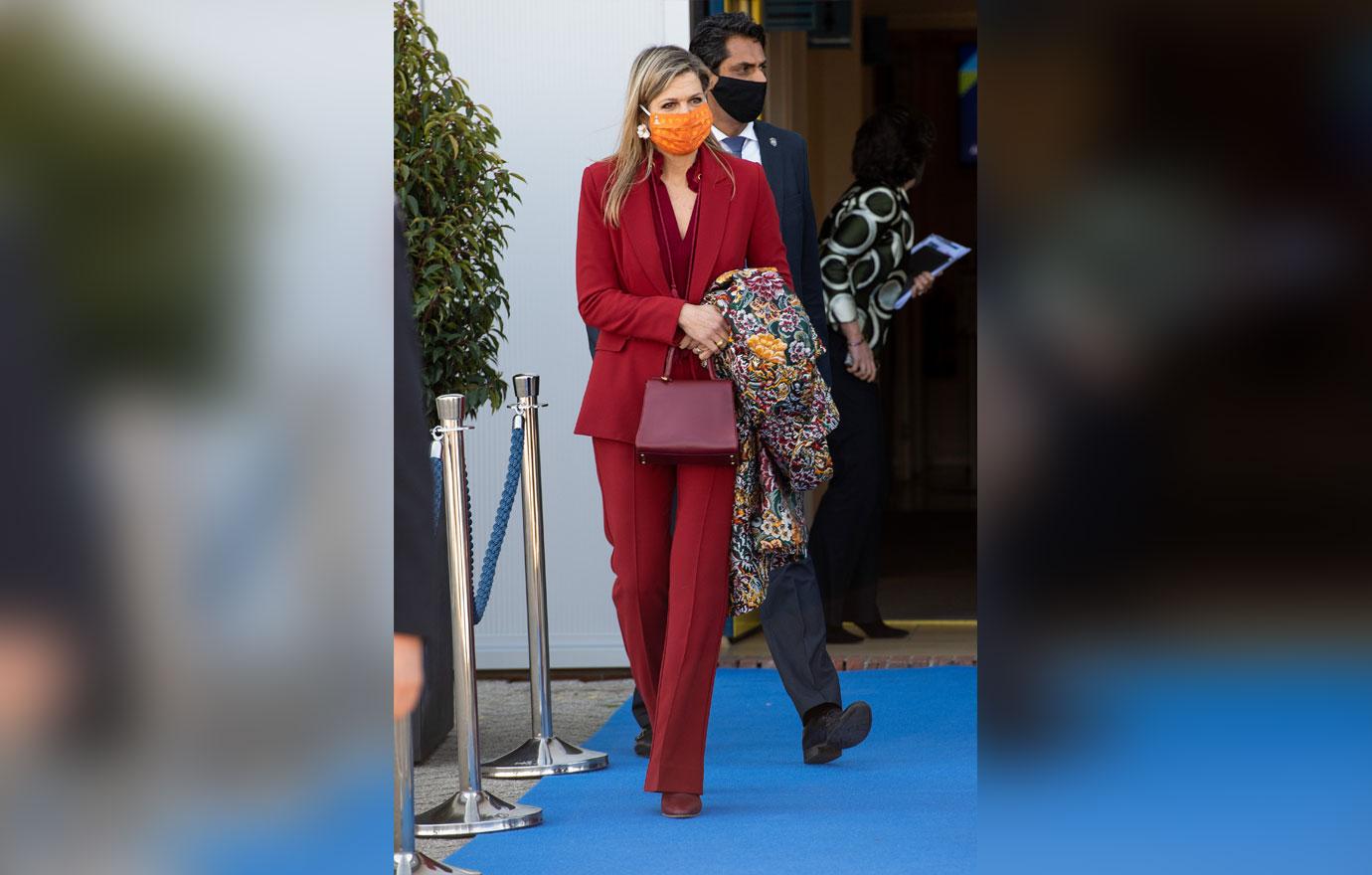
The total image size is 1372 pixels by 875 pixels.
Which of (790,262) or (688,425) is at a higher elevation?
(790,262)

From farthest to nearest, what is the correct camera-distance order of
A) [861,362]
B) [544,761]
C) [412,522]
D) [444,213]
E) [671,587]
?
[861,362] < [444,213] < [544,761] < [671,587] < [412,522]

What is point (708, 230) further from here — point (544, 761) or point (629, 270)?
point (544, 761)

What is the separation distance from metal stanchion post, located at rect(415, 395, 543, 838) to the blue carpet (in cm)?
8

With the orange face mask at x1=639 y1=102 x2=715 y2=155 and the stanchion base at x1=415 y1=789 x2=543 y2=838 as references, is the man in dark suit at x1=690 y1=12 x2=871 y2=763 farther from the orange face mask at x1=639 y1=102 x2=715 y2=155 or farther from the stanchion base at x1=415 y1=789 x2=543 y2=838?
the stanchion base at x1=415 y1=789 x2=543 y2=838

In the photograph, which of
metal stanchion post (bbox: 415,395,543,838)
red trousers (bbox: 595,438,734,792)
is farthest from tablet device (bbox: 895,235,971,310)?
metal stanchion post (bbox: 415,395,543,838)

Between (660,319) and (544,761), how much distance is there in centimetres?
142

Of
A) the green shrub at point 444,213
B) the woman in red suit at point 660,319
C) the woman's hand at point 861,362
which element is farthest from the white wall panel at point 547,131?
the woman in red suit at point 660,319

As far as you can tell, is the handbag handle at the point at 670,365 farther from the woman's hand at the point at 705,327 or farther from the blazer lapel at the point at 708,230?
the blazer lapel at the point at 708,230

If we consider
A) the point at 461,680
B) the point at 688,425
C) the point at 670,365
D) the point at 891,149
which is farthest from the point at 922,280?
the point at 461,680

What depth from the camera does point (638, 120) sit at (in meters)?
4.26

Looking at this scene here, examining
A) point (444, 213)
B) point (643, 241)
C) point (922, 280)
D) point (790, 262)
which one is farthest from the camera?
point (922, 280)

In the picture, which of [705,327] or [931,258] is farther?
[931,258]
